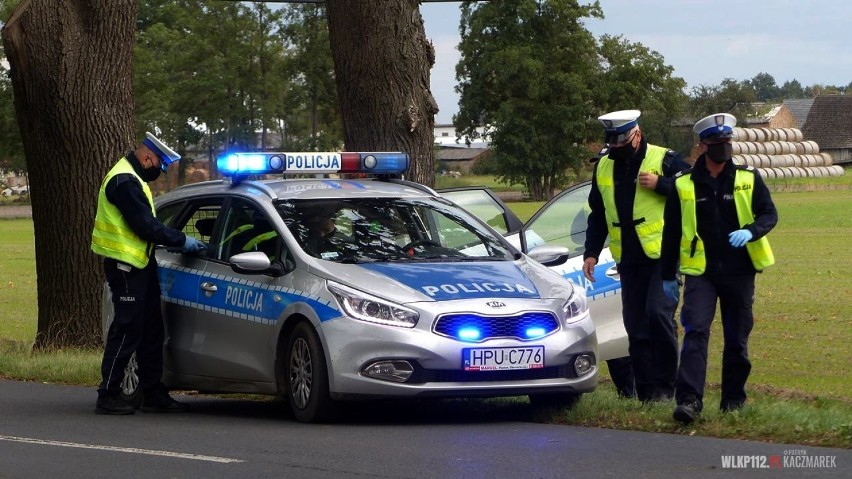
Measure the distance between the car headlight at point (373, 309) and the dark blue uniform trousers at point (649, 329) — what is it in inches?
67.9

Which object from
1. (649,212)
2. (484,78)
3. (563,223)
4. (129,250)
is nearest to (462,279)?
(649,212)

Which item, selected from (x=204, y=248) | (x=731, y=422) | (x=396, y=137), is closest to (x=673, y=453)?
(x=731, y=422)

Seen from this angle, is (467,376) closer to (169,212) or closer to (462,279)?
(462,279)

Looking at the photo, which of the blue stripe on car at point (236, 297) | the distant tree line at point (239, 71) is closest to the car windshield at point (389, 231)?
the blue stripe on car at point (236, 297)

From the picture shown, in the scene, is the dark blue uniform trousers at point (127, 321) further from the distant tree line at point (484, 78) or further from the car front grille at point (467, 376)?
the distant tree line at point (484, 78)

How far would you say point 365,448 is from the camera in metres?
7.97

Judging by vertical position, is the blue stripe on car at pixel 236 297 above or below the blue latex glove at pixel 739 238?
below

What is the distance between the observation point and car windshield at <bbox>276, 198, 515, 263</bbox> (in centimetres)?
964

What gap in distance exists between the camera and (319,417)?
901 centimetres

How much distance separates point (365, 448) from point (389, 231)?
231 centimetres

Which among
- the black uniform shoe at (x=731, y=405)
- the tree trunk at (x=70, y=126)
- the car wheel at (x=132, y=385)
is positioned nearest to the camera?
the black uniform shoe at (x=731, y=405)

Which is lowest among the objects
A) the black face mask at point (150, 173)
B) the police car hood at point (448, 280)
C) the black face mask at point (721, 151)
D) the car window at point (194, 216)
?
the police car hood at point (448, 280)

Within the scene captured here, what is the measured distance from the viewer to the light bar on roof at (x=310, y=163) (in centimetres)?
1053

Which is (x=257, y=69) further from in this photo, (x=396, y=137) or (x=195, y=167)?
(x=396, y=137)
